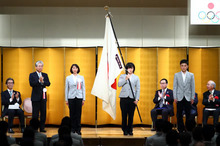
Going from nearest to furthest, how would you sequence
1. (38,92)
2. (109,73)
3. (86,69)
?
1. (109,73)
2. (38,92)
3. (86,69)

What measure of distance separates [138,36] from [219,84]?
2470 millimetres

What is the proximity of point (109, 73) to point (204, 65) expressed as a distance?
3069 mm

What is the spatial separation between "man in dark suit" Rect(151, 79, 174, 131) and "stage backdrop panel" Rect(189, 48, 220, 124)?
40.4 inches

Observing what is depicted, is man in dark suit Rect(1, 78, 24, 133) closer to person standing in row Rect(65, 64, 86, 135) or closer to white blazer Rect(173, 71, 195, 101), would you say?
person standing in row Rect(65, 64, 86, 135)

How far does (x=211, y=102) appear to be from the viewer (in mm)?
9039

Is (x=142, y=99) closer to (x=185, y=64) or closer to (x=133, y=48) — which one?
(x=133, y=48)

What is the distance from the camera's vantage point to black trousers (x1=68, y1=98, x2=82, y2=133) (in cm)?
814

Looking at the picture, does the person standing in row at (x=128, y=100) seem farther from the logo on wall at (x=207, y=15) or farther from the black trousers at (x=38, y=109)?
the logo on wall at (x=207, y=15)

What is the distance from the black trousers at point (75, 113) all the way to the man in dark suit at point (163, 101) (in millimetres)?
1918

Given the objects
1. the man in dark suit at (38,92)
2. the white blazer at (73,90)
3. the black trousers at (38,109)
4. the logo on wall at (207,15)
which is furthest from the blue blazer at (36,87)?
the logo on wall at (207,15)

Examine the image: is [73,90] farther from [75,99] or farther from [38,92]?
[38,92]

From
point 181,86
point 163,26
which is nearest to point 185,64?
point 181,86

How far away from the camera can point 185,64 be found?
812 cm

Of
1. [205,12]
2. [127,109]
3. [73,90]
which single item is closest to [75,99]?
[73,90]
